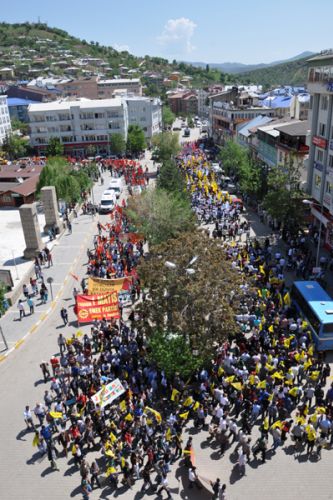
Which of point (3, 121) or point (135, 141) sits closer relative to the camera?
point (135, 141)

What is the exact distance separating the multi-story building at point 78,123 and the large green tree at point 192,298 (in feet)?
223

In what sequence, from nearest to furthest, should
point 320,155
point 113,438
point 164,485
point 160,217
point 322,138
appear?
point 164,485, point 113,438, point 160,217, point 322,138, point 320,155

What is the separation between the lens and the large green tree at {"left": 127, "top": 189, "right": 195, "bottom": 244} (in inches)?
1182

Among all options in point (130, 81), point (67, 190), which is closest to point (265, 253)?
point (67, 190)

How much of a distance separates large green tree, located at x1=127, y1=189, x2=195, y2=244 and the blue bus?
8446mm

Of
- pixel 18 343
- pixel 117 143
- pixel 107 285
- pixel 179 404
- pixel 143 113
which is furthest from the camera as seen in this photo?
pixel 143 113

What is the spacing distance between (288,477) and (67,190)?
39.0 meters

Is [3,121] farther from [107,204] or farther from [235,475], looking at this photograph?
[235,475]

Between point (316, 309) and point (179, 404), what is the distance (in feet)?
27.5

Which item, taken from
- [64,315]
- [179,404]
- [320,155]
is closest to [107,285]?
[64,315]

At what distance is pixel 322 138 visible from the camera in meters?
32.4

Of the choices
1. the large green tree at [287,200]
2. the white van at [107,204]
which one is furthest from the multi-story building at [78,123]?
the large green tree at [287,200]

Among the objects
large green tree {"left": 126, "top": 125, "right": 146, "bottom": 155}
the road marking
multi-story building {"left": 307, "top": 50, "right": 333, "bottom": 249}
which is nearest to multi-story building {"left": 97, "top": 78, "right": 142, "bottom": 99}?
large green tree {"left": 126, "top": 125, "right": 146, "bottom": 155}

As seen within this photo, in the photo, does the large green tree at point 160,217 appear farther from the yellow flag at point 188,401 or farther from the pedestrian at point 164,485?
the pedestrian at point 164,485
